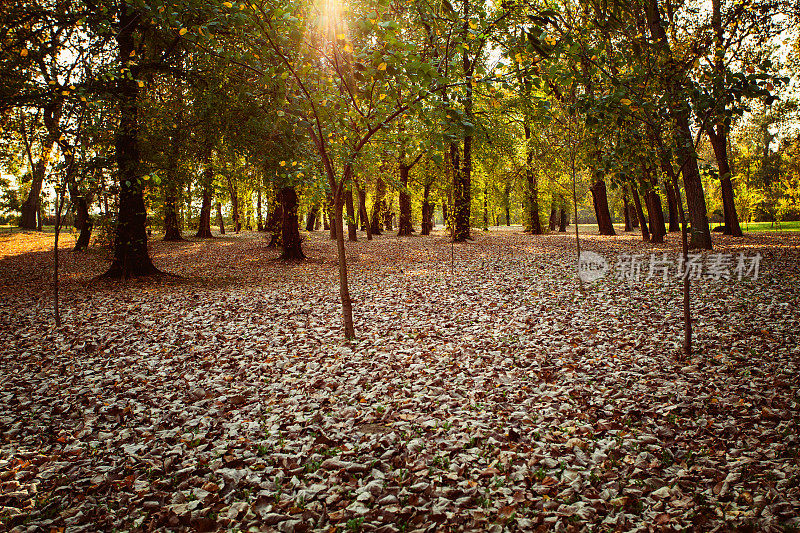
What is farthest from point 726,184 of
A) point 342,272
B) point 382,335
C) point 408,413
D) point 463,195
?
point 408,413

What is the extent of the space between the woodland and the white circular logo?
59 centimetres

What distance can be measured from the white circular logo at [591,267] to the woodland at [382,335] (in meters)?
0.59

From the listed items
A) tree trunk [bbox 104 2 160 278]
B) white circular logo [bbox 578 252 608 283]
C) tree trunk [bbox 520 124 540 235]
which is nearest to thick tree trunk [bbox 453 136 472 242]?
white circular logo [bbox 578 252 608 283]

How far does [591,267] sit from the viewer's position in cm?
1483

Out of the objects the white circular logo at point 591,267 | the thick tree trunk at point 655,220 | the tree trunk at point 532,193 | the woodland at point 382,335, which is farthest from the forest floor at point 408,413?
the tree trunk at point 532,193

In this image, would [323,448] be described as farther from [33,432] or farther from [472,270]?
[472,270]

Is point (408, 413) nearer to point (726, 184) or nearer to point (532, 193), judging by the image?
point (726, 184)

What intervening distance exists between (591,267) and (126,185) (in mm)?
15194

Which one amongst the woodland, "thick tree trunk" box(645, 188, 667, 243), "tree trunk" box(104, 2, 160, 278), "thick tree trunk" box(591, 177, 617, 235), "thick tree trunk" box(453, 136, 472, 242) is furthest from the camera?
"thick tree trunk" box(591, 177, 617, 235)

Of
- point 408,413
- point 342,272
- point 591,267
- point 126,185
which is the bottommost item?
point 408,413

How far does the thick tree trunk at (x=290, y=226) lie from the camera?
1698 centimetres

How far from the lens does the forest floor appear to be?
367cm

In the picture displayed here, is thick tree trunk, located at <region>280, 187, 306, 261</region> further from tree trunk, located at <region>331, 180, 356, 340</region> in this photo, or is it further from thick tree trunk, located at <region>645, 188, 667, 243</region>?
thick tree trunk, located at <region>645, 188, 667, 243</region>

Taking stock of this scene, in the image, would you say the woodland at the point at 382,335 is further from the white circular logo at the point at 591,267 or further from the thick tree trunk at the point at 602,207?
the thick tree trunk at the point at 602,207
